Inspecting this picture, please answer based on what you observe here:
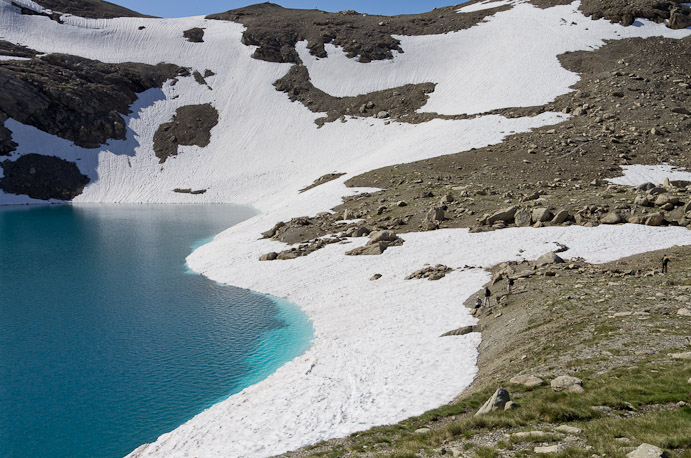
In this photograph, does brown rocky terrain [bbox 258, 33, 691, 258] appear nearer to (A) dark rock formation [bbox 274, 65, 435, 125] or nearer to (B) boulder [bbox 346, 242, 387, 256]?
(B) boulder [bbox 346, 242, 387, 256]

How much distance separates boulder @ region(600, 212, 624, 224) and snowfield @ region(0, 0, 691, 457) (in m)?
1.52

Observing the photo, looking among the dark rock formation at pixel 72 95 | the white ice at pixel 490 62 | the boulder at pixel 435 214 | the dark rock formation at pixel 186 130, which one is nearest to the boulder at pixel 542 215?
the boulder at pixel 435 214

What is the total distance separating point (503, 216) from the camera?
1540 inches

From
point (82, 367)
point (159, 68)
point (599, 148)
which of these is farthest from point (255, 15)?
point (82, 367)

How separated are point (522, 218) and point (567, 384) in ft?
87.5

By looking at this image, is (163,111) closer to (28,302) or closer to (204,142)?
(204,142)

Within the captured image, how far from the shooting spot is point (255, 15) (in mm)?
140250

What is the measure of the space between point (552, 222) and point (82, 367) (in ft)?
116

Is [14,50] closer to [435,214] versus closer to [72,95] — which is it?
[72,95]

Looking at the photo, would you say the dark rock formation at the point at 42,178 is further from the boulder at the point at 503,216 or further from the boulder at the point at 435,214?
the boulder at the point at 503,216

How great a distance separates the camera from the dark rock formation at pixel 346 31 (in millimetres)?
114125

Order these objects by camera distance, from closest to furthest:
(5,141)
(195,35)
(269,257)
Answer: (269,257) → (5,141) → (195,35)

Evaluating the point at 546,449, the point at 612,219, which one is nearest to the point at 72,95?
the point at 612,219

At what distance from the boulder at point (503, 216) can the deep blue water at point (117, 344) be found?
63.5 feet
